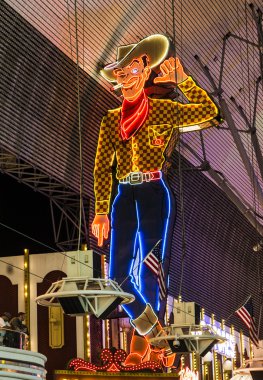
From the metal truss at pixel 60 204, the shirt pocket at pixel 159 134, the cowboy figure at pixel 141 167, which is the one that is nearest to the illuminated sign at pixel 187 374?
the metal truss at pixel 60 204

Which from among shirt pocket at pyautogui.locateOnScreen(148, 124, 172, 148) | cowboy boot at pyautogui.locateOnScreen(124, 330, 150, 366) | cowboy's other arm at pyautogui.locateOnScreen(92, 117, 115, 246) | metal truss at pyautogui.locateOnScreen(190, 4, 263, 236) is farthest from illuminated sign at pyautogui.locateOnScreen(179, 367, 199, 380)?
shirt pocket at pyautogui.locateOnScreen(148, 124, 172, 148)

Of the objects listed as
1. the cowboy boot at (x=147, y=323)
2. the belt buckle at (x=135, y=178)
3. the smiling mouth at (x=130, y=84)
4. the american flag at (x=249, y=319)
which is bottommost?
the cowboy boot at (x=147, y=323)

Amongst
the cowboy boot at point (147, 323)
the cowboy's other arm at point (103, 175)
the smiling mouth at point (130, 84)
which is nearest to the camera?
the cowboy boot at point (147, 323)

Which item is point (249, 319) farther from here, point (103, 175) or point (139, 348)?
point (103, 175)

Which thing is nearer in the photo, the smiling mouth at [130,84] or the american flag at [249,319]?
the smiling mouth at [130,84]

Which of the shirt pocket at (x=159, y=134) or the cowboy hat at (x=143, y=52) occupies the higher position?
the cowboy hat at (x=143, y=52)

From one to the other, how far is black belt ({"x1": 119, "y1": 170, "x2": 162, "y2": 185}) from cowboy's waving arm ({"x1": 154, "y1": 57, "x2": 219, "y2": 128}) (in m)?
1.05

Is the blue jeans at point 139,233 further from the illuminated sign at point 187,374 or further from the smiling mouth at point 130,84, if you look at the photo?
the illuminated sign at point 187,374

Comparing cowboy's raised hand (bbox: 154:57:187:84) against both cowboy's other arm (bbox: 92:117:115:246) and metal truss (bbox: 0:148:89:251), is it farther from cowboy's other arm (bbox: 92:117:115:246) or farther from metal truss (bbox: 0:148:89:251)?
metal truss (bbox: 0:148:89:251)

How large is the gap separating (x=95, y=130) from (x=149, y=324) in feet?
16.5

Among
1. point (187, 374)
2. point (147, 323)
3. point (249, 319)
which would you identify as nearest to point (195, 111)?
point (147, 323)

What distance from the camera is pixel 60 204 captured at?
30.1 meters

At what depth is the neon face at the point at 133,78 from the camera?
27406 mm

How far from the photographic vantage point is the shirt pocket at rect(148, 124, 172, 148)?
2689 centimetres
